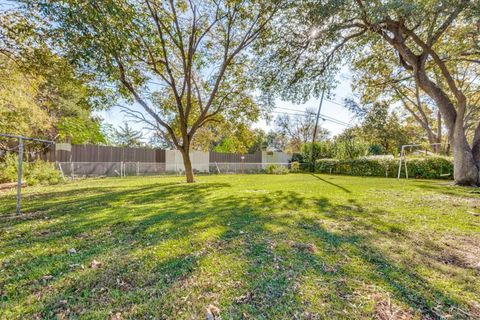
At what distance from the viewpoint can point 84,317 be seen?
1.47 m

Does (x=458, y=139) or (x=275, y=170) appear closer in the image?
(x=458, y=139)

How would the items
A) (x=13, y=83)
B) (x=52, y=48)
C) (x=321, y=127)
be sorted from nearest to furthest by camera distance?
(x=52, y=48) < (x=13, y=83) < (x=321, y=127)

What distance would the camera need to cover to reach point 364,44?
7855 millimetres

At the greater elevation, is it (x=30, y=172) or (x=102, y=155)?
(x=102, y=155)

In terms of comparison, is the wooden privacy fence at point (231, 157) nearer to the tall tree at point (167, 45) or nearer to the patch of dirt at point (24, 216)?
the tall tree at point (167, 45)

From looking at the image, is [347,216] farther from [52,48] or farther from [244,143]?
[244,143]

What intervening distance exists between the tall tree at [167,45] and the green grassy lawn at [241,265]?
3.42 m

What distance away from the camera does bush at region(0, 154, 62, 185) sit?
8.41m

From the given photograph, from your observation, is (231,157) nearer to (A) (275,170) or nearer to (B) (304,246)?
(A) (275,170)

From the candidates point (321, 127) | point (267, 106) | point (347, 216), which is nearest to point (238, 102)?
point (267, 106)

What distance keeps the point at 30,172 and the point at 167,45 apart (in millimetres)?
7233

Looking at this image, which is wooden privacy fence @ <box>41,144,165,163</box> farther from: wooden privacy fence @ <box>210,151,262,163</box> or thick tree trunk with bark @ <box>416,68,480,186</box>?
thick tree trunk with bark @ <box>416,68,480,186</box>

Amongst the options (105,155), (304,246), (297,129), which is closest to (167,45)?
(105,155)

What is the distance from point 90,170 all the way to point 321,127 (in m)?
31.0
